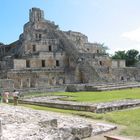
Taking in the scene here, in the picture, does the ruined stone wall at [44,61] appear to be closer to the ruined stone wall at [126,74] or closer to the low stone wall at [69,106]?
the ruined stone wall at [126,74]

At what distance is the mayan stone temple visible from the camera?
32.5 m

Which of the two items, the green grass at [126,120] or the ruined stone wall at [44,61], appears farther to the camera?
the ruined stone wall at [44,61]

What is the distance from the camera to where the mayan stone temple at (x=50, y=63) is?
32.5m

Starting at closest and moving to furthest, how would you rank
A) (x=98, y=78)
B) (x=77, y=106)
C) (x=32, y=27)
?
(x=77, y=106)
(x=98, y=78)
(x=32, y=27)

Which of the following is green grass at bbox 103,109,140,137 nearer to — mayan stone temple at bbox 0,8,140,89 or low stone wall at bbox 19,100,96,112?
low stone wall at bbox 19,100,96,112

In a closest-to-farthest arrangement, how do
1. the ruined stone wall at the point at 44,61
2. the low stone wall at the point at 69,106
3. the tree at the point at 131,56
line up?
the low stone wall at the point at 69,106 < the ruined stone wall at the point at 44,61 < the tree at the point at 131,56

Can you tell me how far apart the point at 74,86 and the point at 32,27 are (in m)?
16.7

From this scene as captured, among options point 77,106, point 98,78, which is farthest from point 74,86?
point 77,106

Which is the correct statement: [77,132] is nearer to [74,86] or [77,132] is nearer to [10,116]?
[10,116]

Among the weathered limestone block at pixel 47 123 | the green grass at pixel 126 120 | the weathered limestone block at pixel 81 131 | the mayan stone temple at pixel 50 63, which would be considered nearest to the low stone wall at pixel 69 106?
the green grass at pixel 126 120

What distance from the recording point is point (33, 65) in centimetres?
3481

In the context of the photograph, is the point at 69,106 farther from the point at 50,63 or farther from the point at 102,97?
the point at 50,63

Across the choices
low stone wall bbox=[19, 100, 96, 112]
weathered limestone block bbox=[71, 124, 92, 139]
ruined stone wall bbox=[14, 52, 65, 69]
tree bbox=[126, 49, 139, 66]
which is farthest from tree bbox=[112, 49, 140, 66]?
weathered limestone block bbox=[71, 124, 92, 139]

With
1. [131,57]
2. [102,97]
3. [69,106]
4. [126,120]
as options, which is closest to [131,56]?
[131,57]
